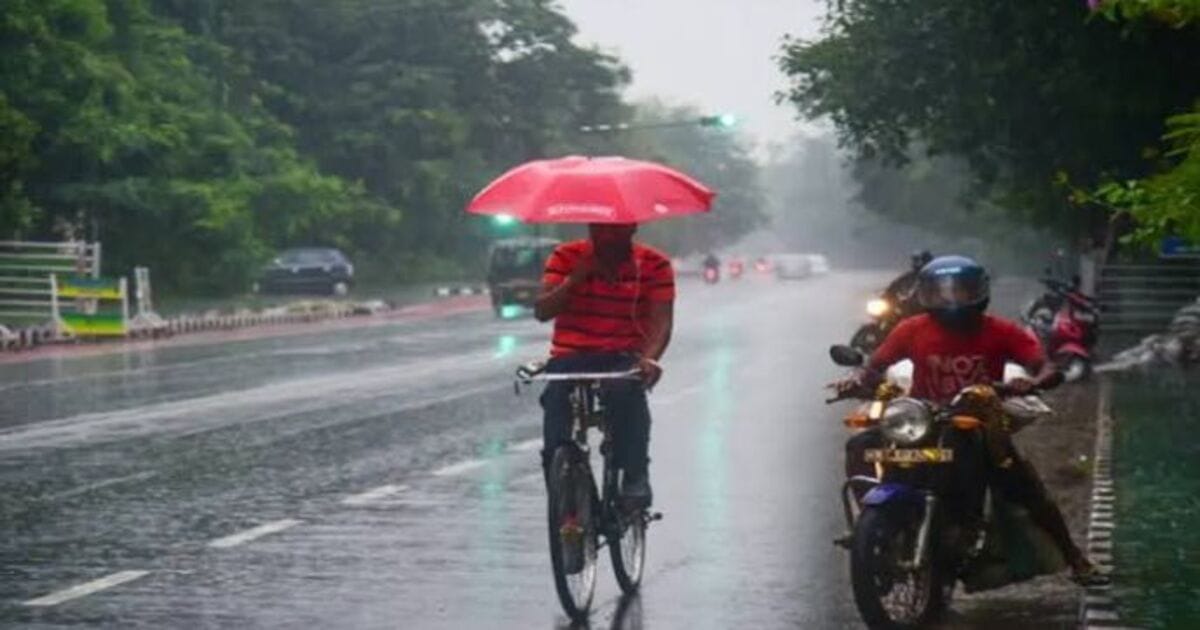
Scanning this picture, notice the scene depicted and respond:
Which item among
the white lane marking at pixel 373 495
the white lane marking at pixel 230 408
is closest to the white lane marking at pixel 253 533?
the white lane marking at pixel 373 495

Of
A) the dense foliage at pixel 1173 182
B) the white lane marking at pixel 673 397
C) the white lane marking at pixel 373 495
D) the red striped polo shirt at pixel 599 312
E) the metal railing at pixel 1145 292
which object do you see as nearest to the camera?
the red striped polo shirt at pixel 599 312

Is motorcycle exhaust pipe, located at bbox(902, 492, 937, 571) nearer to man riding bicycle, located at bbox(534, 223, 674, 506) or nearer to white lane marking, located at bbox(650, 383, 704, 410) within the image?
man riding bicycle, located at bbox(534, 223, 674, 506)

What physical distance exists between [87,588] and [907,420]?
12.4 feet

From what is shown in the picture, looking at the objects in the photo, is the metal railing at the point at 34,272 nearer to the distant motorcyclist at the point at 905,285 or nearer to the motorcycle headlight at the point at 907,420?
the distant motorcyclist at the point at 905,285

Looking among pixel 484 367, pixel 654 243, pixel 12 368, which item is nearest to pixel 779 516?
pixel 484 367

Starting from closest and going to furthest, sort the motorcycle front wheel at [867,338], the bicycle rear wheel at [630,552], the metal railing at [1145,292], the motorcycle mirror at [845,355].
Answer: the motorcycle mirror at [845,355] → the bicycle rear wheel at [630,552] → the motorcycle front wheel at [867,338] → the metal railing at [1145,292]

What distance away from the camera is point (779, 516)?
42.9ft

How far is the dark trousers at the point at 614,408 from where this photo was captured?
9.52 meters

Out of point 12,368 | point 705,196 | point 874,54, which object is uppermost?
point 874,54

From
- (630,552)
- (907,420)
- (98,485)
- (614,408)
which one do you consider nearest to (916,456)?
(907,420)

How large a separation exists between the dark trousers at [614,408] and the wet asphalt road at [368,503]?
2.18ft

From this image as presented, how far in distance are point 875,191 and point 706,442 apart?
7375 centimetres

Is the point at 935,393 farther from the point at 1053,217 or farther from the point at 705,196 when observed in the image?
the point at 1053,217

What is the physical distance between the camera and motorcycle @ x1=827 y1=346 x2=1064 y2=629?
8.73 m
